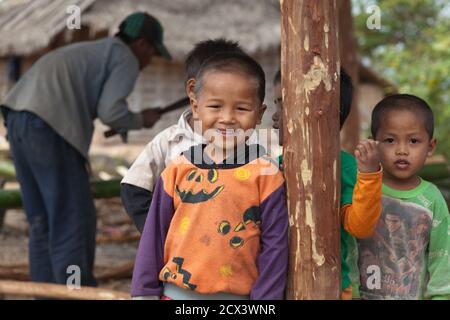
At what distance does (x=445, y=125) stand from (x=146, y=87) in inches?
223

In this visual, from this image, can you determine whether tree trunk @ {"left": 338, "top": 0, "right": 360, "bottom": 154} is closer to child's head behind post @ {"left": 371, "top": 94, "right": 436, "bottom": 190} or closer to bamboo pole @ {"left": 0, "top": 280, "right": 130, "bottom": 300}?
bamboo pole @ {"left": 0, "top": 280, "right": 130, "bottom": 300}

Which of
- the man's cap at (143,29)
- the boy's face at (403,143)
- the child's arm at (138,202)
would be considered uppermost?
the man's cap at (143,29)

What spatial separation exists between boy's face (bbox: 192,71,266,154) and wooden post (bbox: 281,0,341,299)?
0.15 metres

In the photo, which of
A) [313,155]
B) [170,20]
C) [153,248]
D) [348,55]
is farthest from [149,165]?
[170,20]

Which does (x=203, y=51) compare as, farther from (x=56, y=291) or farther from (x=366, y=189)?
(x=56, y=291)

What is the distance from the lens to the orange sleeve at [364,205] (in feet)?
7.81

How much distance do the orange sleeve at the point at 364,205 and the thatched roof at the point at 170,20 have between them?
794 cm

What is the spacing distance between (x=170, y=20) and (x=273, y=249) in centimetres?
949

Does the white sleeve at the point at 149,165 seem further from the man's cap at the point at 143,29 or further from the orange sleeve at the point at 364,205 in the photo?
the man's cap at the point at 143,29

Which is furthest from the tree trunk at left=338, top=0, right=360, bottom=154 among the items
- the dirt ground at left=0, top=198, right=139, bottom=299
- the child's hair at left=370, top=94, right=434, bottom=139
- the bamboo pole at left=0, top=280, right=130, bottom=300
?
the child's hair at left=370, top=94, right=434, bottom=139

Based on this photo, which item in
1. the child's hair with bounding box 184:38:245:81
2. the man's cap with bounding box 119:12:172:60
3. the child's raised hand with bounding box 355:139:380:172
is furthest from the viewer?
the man's cap with bounding box 119:12:172:60

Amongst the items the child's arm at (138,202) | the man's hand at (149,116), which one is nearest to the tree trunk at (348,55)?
the man's hand at (149,116)

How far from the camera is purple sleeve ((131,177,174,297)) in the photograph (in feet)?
8.26
